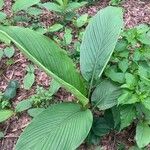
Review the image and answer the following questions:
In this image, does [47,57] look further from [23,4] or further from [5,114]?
[23,4]

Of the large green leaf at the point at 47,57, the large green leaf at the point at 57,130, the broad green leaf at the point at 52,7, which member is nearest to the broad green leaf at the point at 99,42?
the large green leaf at the point at 47,57

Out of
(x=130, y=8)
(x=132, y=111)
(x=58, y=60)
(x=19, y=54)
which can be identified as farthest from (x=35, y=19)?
(x=132, y=111)

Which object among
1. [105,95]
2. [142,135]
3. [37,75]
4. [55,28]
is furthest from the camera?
[55,28]

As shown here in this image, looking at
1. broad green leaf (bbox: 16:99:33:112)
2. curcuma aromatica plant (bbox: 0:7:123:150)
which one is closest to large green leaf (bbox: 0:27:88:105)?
curcuma aromatica plant (bbox: 0:7:123:150)

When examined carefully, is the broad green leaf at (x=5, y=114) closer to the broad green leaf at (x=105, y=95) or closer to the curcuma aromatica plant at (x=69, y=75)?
the curcuma aromatica plant at (x=69, y=75)

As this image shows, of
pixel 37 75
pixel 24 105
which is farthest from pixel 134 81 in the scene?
pixel 37 75

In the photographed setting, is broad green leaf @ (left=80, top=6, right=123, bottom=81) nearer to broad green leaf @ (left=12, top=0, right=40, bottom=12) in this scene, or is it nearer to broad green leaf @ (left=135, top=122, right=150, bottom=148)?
broad green leaf @ (left=135, top=122, right=150, bottom=148)
